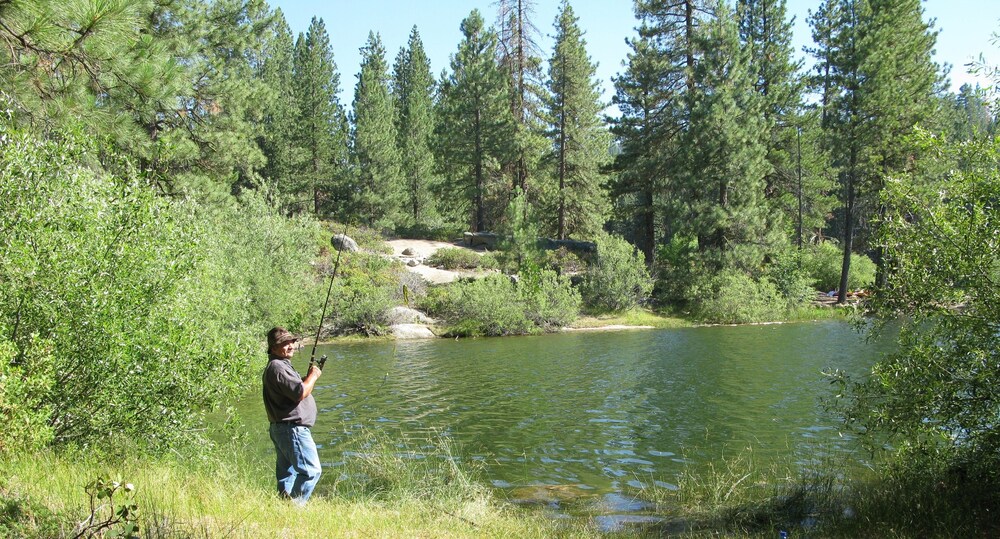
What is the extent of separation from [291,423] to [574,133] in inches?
1538

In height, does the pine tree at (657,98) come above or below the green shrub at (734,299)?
above

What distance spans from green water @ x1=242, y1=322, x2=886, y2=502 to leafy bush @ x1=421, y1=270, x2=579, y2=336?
455 cm

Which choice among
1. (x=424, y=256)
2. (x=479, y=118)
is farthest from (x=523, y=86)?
(x=424, y=256)

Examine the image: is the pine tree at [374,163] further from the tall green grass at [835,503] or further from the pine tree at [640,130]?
the tall green grass at [835,503]

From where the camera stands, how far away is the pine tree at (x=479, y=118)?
44.7 metres

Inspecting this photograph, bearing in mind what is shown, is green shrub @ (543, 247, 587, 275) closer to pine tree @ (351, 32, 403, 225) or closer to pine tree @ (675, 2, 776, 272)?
pine tree @ (675, 2, 776, 272)

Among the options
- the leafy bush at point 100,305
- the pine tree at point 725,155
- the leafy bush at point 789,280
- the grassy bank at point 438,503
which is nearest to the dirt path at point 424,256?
the pine tree at point 725,155

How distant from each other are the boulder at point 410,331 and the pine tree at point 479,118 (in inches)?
664

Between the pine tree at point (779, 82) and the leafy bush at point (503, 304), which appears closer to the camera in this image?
the leafy bush at point (503, 304)

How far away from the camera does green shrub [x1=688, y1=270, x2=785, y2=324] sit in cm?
Answer: 3566

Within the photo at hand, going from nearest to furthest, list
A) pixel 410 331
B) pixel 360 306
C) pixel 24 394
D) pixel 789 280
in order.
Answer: pixel 24 394 → pixel 360 306 → pixel 410 331 → pixel 789 280

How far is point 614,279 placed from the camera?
36.1m

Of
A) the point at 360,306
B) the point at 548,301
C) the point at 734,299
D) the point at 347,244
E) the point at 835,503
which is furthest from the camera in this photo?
the point at 347,244

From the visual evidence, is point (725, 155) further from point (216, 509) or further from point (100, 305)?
point (216, 509)
